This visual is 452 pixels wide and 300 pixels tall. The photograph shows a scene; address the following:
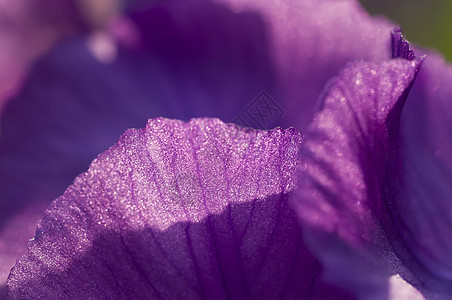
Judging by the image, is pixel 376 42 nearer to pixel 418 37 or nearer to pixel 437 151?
pixel 437 151

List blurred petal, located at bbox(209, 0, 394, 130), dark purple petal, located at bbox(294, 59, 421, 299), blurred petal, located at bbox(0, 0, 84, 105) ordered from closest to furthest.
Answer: dark purple petal, located at bbox(294, 59, 421, 299)
blurred petal, located at bbox(209, 0, 394, 130)
blurred petal, located at bbox(0, 0, 84, 105)

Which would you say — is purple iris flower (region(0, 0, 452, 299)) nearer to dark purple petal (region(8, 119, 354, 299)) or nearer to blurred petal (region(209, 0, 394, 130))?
dark purple petal (region(8, 119, 354, 299))

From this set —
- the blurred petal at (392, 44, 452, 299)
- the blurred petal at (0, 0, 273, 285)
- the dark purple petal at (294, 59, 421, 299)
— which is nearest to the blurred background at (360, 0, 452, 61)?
the blurred petal at (0, 0, 273, 285)

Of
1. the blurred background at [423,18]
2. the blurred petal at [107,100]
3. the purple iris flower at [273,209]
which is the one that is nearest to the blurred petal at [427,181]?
the purple iris flower at [273,209]

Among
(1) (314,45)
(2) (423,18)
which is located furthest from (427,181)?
(2) (423,18)

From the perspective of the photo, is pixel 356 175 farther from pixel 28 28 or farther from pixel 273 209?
pixel 28 28

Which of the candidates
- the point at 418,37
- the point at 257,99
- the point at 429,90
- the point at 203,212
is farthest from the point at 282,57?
the point at 418,37
